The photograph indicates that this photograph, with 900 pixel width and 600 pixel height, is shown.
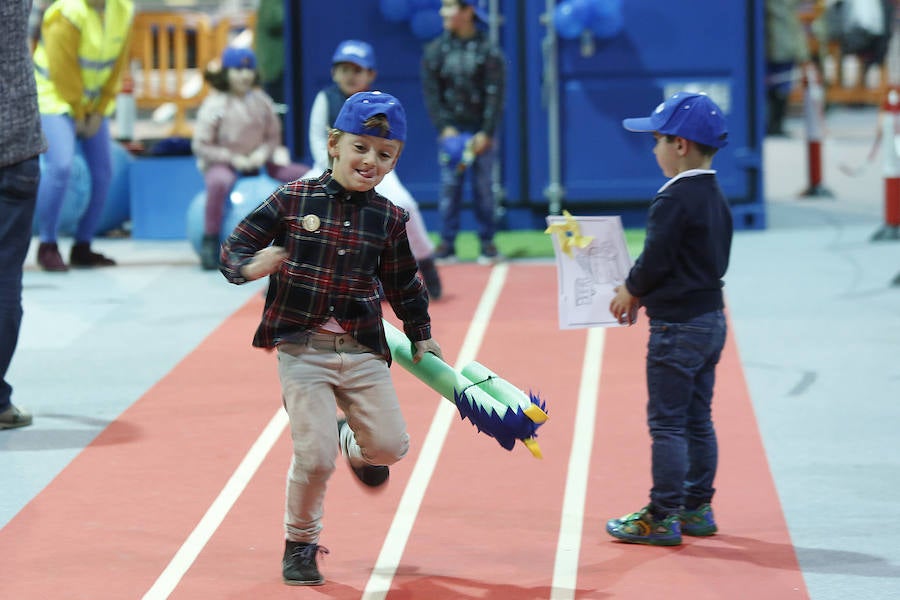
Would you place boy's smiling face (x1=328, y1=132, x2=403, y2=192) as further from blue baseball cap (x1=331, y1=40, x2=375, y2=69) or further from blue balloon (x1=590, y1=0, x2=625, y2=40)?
blue balloon (x1=590, y1=0, x2=625, y2=40)

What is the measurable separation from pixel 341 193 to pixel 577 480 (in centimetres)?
196

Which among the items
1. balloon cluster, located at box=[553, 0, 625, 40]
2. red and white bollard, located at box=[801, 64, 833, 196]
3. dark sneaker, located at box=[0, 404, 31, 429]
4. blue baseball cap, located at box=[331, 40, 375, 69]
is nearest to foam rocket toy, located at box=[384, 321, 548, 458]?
dark sneaker, located at box=[0, 404, 31, 429]

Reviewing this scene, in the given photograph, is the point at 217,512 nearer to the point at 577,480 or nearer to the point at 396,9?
the point at 577,480

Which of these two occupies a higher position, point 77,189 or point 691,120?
point 691,120

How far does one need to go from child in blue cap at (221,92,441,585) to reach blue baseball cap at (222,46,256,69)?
6999 millimetres

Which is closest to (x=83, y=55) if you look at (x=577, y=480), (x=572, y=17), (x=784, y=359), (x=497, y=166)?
(x=497, y=166)

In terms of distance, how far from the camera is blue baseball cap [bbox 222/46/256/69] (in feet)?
38.0

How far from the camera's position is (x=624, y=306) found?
17.7 feet

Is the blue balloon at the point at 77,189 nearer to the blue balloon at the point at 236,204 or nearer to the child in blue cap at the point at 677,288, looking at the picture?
the blue balloon at the point at 236,204

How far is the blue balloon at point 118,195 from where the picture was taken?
13500 millimetres

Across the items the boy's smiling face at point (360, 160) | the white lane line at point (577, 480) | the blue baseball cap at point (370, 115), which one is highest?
the blue baseball cap at point (370, 115)

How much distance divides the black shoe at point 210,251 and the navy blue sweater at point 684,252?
266 inches

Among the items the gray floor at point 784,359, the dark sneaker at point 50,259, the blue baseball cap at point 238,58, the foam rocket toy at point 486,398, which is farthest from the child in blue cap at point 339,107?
the foam rocket toy at point 486,398

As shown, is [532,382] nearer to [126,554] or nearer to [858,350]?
[858,350]
